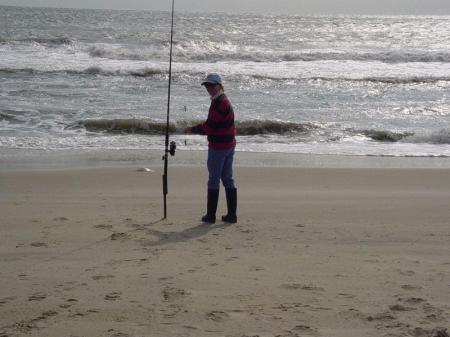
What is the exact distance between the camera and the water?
1092 cm

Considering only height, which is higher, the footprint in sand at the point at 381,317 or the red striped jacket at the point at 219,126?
the red striped jacket at the point at 219,126

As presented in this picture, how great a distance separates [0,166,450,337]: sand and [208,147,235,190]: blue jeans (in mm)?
341

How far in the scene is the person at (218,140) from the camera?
5500 mm

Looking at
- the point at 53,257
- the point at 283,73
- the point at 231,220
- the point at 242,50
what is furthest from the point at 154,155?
the point at 242,50

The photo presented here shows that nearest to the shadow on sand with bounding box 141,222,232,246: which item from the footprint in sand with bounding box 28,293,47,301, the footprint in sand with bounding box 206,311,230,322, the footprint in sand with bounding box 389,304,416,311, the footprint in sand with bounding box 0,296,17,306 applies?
the footprint in sand with bounding box 28,293,47,301

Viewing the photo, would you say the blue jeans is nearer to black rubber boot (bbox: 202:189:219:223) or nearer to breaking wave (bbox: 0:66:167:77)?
black rubber boot (bbox: 202:189:219:223)

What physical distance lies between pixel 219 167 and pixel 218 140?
22 cm

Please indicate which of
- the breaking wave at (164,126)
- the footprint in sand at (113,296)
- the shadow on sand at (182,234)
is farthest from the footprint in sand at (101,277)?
the breaking wave at (164,126)

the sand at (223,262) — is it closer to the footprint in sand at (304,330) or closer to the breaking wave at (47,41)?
the footprint in sand at (304,330)

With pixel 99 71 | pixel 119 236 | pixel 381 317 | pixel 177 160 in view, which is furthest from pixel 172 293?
pixel 99 71

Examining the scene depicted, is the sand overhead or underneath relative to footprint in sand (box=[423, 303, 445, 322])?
underneath

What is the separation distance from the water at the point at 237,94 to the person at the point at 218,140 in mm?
4471

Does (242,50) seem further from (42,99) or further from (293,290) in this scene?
(293,290)

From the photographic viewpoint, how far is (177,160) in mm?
9055
